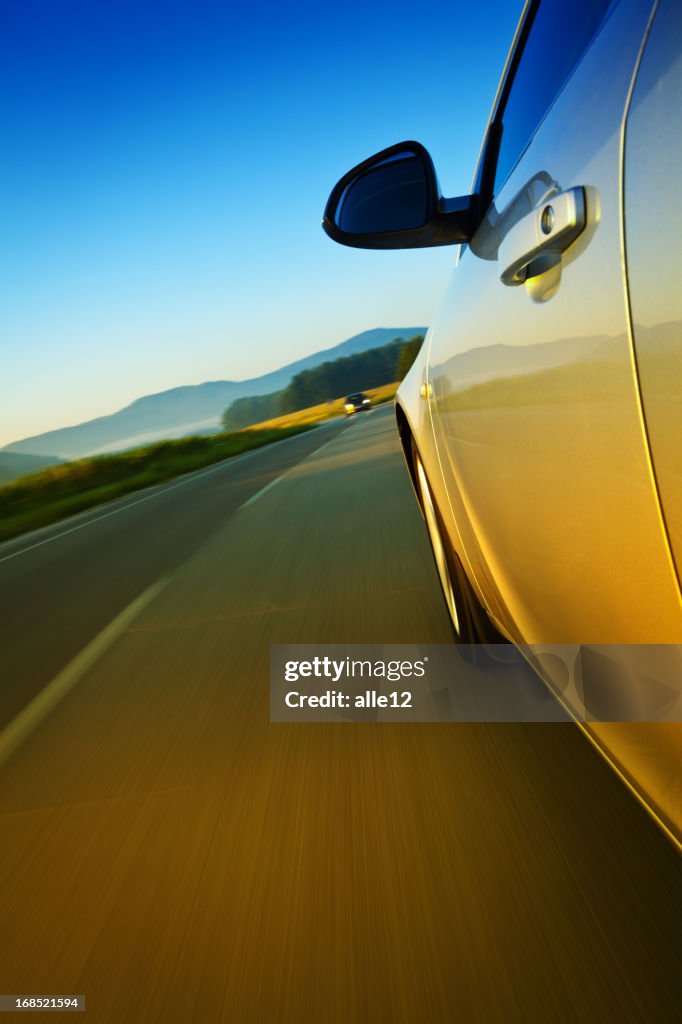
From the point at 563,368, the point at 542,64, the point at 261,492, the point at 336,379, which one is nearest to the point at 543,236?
the point at 563,368

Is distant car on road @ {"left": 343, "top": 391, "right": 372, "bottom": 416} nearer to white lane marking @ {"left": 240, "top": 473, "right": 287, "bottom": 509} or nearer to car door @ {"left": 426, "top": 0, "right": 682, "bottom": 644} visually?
white lane marking @ {"left": 240, "top": 473, "right": 287, "bottom": 509}

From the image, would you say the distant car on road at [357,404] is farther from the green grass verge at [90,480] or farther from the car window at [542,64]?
the car window at [542,64]

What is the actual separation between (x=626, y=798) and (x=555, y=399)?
4.19 ft

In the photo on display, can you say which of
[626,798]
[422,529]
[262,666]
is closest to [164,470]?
[422,529]

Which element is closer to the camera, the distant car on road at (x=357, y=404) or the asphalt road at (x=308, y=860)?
the asphalt road at (x=308, y=860)

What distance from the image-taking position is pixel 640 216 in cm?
110

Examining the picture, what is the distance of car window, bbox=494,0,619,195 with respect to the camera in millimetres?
1558

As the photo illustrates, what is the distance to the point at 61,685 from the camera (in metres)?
3.92

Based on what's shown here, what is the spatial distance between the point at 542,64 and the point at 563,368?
981mm

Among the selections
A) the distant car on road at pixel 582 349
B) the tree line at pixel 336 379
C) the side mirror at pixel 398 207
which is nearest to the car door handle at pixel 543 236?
the distant car on road at pixel 582 349

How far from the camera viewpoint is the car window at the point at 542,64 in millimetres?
1558

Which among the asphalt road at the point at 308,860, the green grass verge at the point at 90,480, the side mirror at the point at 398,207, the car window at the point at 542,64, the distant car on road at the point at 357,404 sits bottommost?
the distant car on road at the point at 357,404

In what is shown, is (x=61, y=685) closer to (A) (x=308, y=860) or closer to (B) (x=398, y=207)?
(A) (x=308, y=860)

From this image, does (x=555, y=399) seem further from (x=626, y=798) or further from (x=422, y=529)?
(x=422, y=529)
